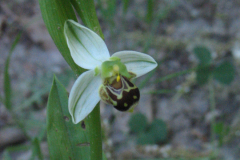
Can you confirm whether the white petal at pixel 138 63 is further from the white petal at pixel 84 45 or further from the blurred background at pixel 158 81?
the blurred background at pixel 158 81

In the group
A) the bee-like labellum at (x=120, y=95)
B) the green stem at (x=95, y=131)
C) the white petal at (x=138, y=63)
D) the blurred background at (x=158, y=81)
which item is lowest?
the green stem at (x=95, y=131)

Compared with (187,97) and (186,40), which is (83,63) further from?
(186,40)

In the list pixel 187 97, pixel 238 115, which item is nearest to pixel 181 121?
pixel 187 97

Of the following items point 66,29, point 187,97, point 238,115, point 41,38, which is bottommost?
point 66,29

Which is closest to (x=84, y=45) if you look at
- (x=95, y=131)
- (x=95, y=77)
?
(x=95, y=77)

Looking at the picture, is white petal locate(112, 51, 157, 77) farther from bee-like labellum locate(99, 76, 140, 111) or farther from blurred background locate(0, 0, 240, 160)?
blurred background locate(0, 0, 240, 160)

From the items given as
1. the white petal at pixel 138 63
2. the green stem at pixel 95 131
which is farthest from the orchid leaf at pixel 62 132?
the white petal at pixel 138 63

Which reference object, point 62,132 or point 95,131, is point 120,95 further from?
point 62,132
